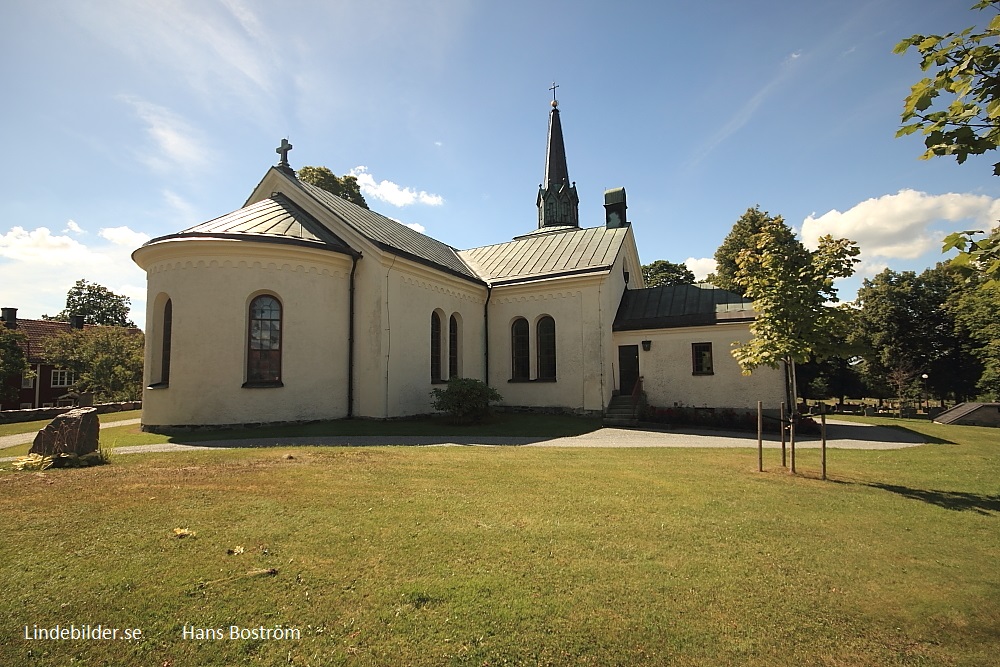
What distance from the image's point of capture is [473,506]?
6.29 metres

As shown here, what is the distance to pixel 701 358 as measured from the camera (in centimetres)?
1973

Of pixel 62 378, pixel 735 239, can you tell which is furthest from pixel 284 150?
pixel 62 378

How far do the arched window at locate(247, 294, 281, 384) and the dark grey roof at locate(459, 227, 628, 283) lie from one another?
390 inches

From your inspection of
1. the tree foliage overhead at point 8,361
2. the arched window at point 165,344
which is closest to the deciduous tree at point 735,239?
the arched window at point 165,344

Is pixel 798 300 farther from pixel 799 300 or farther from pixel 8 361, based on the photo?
pixel 8 361

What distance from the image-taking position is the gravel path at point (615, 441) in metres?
11.9

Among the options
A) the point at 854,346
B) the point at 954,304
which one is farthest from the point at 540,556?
the point at 954,304

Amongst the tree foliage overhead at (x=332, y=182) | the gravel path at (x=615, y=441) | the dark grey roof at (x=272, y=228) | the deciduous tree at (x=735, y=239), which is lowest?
the gravel path at (x=615, y=441)

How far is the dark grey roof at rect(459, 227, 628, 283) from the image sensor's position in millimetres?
21664

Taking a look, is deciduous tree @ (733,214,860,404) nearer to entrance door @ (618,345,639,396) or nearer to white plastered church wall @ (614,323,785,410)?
white plastered church wall @ (614,323,785,410)

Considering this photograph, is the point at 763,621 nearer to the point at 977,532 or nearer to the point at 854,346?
the point at 977,532

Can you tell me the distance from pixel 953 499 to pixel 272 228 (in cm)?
1775

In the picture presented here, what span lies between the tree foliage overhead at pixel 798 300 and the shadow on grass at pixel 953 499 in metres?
2.35

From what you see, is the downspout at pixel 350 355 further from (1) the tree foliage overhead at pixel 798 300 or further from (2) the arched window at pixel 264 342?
(1) the tree foliage overhead at pixel 798 300
